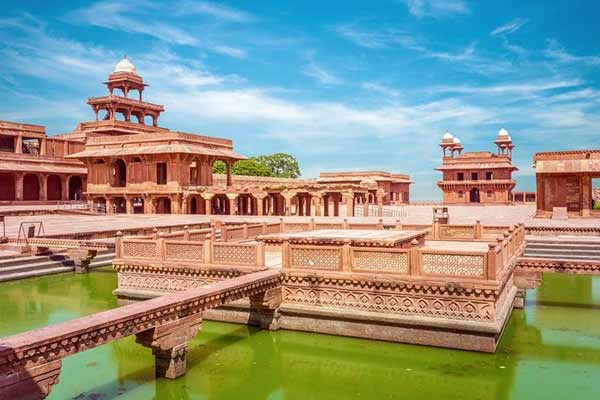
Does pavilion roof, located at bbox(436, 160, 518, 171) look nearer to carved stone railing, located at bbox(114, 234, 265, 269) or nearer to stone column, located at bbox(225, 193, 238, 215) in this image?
stone column, located at bbox(225, 193, 238, 215)

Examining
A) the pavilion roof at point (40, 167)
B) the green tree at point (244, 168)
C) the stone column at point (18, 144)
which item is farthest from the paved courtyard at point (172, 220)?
the green tree at point (244, 168)

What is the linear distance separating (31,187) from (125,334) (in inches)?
1672

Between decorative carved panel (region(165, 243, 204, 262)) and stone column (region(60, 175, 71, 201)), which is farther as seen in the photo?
stone column (region(60, 175, 71, 201))

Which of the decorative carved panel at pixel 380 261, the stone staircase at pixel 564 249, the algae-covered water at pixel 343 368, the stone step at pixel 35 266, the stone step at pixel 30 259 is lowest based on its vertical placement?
the algae-covered water at pixel 343 368

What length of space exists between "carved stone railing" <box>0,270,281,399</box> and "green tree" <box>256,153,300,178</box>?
63.6 meters

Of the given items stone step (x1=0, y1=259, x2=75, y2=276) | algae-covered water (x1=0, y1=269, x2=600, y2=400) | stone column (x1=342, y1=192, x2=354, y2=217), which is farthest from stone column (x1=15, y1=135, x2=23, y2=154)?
algae-covered water (x1=0, y1=269, x2=600, y2=400)

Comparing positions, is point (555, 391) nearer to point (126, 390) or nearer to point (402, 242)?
point (402, 242)

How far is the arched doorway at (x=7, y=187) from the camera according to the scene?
4072cm

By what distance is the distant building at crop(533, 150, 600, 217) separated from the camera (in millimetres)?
28656

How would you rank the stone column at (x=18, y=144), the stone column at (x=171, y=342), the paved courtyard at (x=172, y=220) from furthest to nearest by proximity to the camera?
the stone column at (x=18, y=144) → the paved courtyard at (x=172, y=220) → the stone column at (x=171, y=342)

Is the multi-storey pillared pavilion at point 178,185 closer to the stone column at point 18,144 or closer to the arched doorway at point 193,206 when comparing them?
the arched doorway at point 193,206

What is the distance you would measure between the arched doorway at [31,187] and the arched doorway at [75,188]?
148 inches

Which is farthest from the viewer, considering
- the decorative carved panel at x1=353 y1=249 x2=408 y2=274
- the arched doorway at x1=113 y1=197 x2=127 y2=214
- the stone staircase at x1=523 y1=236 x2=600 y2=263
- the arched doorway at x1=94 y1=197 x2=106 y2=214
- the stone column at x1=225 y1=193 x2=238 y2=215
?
the arched doorway at x1=113 y1=197 x2=127 y2=214

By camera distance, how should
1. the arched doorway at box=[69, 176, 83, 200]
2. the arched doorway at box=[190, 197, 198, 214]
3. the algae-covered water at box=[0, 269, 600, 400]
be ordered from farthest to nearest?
1. the arched doorway at box=[69, 176, 83, 200]
2. the arched doorway at box=[190, 197, 198, 214]
3. the algae-covered water at box=[0, 269, 600, 400]
